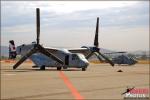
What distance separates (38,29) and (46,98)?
32499 mm

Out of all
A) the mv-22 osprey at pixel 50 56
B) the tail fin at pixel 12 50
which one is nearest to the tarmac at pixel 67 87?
the mv-22 osprey at pixel 50 56

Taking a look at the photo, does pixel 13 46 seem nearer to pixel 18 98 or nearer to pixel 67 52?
pixel 67 52

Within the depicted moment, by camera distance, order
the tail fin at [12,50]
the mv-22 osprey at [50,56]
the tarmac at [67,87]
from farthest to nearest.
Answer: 1. the tail fin at [12,50]
2. the mv-22 osprey at [50,56]
3. the tarmac at [67,87]

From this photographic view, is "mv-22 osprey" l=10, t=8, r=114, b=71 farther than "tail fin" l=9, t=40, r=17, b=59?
No

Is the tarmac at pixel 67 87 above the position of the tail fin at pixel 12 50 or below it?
below

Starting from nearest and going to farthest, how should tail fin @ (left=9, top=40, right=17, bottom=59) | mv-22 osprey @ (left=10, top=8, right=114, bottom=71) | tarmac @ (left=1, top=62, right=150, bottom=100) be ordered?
tarmac @ (left=1, top=62, right=150, bottom=100) < mv-22 osprey @ (left=10, top=8, right=114, bottom=71) < tail fin @ (left=9, top=40, right=17, bottom=59)

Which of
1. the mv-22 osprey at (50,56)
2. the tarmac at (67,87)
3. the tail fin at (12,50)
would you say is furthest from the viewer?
the tail fin at (12,50)

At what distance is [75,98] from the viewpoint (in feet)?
49.5

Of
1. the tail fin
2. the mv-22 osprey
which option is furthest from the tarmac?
the tail fin

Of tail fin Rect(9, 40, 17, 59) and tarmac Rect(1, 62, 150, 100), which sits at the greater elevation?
tail fin Rect(9, 40, 17, 59)

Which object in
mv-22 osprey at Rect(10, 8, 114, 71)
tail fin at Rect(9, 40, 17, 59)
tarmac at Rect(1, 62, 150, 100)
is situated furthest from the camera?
tail fin at Rect(9, 40, 17, 59)

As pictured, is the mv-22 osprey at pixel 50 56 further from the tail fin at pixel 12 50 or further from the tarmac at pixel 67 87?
the tarmac at pixel 67 87

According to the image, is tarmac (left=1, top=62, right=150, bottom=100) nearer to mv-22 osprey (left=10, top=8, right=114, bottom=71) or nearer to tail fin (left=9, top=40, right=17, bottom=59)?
mv-22 osprey (left=10, top=8, right=114, bottom=71)

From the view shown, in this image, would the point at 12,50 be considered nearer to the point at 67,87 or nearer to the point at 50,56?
the point at 50,56
